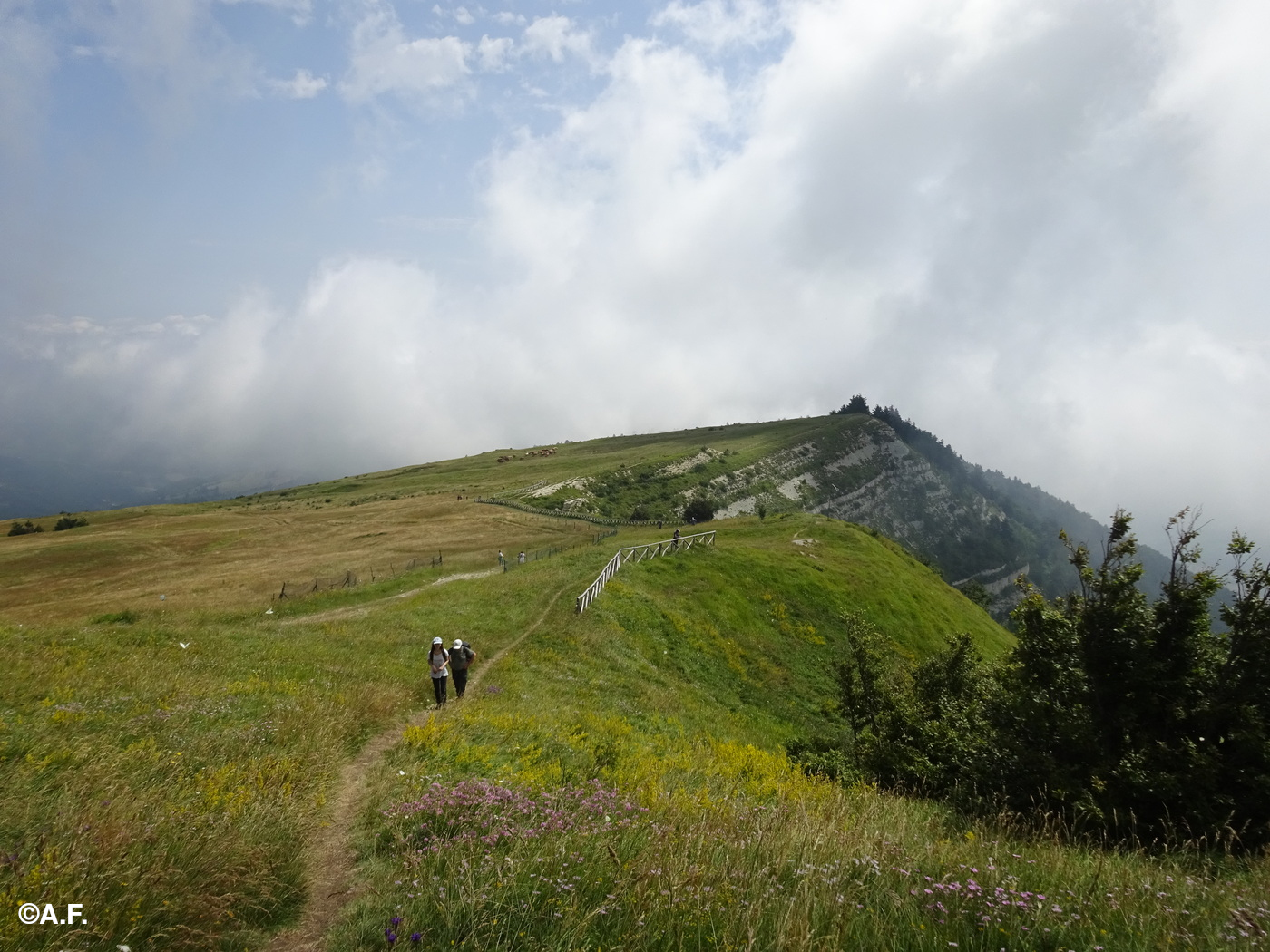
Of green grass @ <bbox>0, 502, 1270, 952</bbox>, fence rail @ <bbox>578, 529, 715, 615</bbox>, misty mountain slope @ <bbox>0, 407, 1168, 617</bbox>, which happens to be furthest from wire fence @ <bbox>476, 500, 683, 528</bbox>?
green grass @ <bbox>0, 502, 1270, 952</bbox>

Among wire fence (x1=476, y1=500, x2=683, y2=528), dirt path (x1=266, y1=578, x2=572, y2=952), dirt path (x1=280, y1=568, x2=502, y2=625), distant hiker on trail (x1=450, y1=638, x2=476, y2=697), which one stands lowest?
dirt path (x1=280, y1=568, x2=502, y2=625)

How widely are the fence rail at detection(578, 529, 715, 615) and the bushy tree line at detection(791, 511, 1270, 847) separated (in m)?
20.9

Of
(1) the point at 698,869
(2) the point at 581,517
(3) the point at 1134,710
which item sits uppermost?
(2) the point at 581,517

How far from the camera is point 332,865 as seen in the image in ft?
23.9

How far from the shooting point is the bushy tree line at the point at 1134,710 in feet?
35.7

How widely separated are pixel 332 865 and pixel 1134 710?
15.7 m

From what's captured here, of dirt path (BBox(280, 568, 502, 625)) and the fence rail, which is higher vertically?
the fence rail

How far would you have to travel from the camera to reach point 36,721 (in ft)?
31.9

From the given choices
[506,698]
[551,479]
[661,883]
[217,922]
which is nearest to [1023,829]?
[661,883]

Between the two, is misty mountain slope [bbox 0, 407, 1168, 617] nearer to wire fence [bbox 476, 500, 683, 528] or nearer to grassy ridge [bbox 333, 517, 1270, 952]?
wire fence [bbox 476, 500, 683, 528]

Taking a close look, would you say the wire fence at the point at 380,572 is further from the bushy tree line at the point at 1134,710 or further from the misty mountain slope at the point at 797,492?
the bushy tree line at the point at 1134,710

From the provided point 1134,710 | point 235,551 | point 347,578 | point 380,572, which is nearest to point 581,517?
point 380,572

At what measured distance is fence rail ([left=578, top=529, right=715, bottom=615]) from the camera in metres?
34.8

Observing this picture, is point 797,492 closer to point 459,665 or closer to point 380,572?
point 380,572
